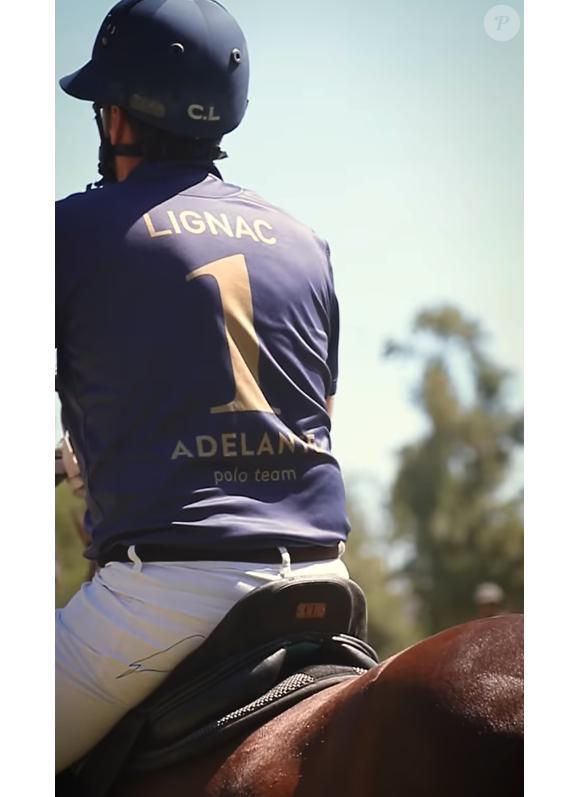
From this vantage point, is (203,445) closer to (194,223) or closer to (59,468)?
(194,223)

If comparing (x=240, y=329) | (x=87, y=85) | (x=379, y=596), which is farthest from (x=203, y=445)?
(x=379, y=596)

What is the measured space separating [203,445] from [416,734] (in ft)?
3.45

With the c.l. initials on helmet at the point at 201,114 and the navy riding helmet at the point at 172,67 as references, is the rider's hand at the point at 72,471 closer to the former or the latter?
the navy riding helmet at the point at 172,67

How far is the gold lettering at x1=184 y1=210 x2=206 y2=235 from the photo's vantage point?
10.9 ft

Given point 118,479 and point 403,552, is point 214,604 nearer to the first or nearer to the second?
point 118,479

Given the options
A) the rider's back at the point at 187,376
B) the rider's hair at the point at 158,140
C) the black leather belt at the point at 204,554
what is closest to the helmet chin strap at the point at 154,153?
the rider's hair at the point at 158,140

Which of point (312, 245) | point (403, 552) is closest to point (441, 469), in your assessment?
point (403, 552)

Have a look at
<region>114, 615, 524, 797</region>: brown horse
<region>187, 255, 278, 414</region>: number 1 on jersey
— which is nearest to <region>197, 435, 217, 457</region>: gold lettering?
<region>187, 255, 278, 414</region>: number 1 on jersey

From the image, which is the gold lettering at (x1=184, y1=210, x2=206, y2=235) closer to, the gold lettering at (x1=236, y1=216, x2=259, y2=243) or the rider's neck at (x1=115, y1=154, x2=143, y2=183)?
the gold lettering at (x1=236, y1=216, x2=259, y2=243)

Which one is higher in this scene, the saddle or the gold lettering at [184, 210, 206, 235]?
the gold lettering at [184, 210, 206, 235]

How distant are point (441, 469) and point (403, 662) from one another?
4001cm

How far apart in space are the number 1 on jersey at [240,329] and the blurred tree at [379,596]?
3119 cm

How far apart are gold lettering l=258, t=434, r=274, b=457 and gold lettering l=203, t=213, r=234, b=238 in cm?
59
